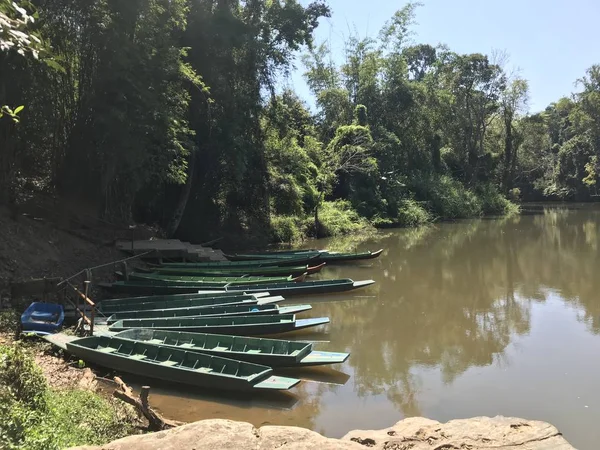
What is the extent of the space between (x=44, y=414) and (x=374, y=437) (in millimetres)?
3143

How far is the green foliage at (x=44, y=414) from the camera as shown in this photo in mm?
3516

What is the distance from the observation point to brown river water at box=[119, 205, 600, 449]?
241 inches

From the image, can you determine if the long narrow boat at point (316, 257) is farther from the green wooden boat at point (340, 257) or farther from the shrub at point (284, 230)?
the shrub at point (284, 230)

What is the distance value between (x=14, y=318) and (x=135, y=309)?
207 cm

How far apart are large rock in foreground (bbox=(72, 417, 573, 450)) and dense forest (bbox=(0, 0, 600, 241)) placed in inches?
110

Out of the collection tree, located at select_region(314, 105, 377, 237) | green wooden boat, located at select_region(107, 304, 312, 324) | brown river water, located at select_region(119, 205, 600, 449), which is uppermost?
tree, located at select_region(314, 105, 377, 237)

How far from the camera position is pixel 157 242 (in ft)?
50.7

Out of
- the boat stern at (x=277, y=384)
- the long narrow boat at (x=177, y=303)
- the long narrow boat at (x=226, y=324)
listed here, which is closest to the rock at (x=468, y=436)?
the boat stern at (x=277, y=384)

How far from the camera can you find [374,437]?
15.6 feet

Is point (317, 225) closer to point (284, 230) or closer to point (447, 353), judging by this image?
point (284, 230)

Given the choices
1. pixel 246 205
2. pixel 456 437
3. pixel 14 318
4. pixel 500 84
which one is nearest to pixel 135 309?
pixel 14 318

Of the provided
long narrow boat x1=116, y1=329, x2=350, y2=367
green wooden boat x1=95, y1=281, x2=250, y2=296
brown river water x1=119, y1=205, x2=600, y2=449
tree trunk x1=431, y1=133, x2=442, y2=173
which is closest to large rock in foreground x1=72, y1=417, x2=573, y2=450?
brown river water x1=119, y1=205, x2=600, y2=449

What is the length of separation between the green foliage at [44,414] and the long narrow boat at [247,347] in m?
1.90

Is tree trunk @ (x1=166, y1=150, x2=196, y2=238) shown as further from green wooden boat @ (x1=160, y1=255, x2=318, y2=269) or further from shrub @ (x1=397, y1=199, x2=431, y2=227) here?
shrub @ (x1=397, y1=199, x2=431, y2=227)
